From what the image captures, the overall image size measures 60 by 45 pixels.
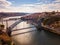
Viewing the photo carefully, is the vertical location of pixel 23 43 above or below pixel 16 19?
below

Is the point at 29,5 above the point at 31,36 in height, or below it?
above

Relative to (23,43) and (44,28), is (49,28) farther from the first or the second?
(23,43)

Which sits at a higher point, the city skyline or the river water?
the city skyline

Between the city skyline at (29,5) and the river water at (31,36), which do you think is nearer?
the river water at (31,36)

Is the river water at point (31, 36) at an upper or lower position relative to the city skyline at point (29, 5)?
lower

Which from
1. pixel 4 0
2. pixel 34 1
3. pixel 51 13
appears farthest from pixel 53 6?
pixel 4 0

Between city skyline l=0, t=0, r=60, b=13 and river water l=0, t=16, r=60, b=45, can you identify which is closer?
river water l=0, t=16, r=60, b=45

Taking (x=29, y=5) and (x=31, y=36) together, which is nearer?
(x=31, y=36)

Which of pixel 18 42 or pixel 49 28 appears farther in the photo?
pixel 49 28
